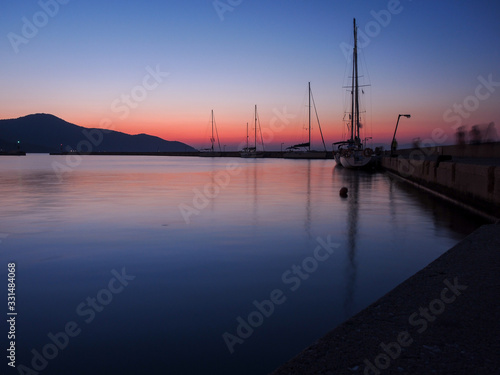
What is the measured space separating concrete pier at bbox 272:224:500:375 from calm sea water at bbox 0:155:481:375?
2.81 feet

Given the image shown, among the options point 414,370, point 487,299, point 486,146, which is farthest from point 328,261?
point 486,146

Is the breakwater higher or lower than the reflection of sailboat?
higher

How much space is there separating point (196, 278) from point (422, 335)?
4.08m

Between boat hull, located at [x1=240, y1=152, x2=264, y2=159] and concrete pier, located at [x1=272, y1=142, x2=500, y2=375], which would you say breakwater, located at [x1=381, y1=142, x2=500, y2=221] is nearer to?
concrete pier, located at [x1=272, y1=142, x2=500, y2=375]

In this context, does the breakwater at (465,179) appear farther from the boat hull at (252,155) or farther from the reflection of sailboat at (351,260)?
the boat hull at (252,155)

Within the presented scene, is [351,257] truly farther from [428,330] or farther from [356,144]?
[356,144]

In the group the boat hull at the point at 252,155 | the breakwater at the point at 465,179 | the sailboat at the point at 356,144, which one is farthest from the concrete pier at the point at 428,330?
the boat hull at the point at 252,155

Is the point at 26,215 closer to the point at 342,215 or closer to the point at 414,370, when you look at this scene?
the point at 342,215

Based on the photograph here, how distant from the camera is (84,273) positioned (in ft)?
23.9

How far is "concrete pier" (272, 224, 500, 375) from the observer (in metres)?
3.10

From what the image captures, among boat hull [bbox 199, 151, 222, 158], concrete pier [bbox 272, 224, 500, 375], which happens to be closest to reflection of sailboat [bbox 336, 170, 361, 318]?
concrete pier [bbox 272, 224, 500, 375]

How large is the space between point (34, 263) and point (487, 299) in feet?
23.7

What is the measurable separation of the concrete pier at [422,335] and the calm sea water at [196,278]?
856 mm

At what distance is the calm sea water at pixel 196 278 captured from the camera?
4.48 metres
